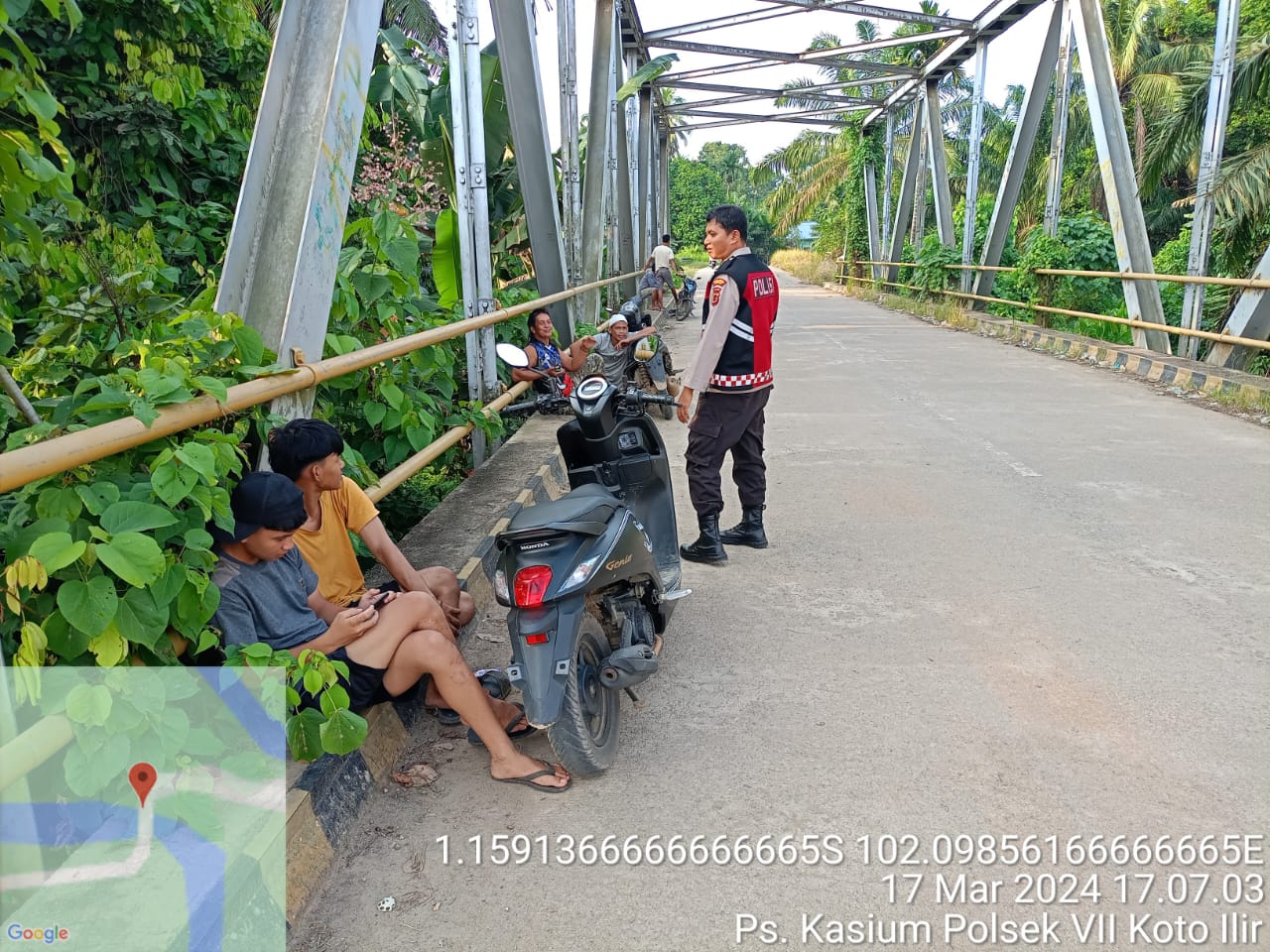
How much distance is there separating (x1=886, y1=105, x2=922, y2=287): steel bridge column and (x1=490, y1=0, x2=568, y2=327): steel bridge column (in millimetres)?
17858

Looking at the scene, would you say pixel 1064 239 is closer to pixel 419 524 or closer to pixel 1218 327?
pixel 1218 327

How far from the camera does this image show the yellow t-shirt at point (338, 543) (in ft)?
10.2

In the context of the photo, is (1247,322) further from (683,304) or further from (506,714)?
(683,304)

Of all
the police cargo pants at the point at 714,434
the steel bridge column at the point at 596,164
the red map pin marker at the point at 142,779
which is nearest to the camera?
the red map pin marker at the point at 142,779

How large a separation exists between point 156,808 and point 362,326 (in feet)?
9.28

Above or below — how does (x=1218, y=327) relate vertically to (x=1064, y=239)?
below

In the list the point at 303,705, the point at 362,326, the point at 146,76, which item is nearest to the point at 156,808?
the point at 303,705

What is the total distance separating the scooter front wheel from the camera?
108 inches

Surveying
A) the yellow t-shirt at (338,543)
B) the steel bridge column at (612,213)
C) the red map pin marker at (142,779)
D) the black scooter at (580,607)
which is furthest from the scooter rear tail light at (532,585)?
the steel bridge column at (612,213)

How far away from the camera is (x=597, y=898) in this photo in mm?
2377

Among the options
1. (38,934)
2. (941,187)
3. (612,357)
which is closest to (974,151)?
(941,187)

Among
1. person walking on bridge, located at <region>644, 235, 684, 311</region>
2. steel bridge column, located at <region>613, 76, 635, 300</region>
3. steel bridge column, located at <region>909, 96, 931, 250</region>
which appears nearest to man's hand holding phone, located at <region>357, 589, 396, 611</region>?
person walking on bridge, located at <region>644, 235, 684, 311</region>

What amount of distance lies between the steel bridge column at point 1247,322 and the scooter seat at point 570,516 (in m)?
8.29

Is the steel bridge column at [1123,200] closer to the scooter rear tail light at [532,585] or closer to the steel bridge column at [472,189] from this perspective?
the steel bridge column at [472,189]
